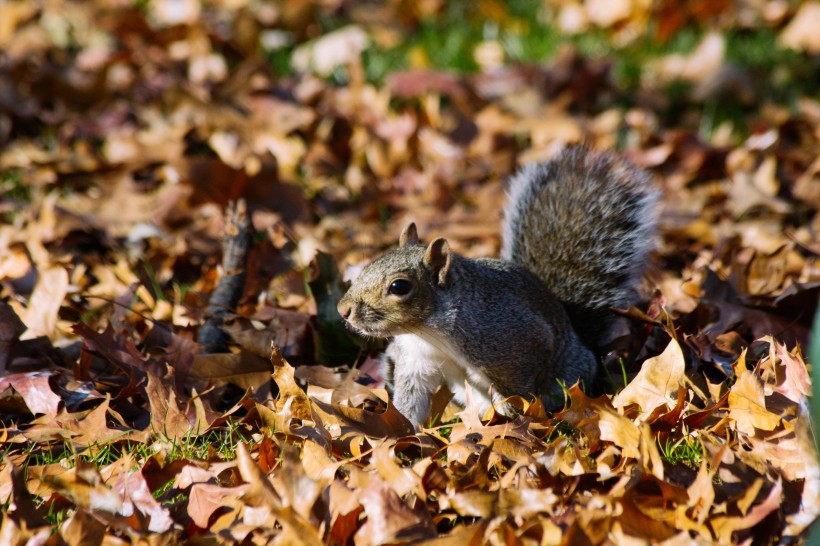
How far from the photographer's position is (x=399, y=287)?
267cm

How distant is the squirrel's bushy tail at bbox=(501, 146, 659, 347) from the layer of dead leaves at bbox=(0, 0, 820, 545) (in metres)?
0.16

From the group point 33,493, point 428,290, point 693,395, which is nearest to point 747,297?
point 693,395

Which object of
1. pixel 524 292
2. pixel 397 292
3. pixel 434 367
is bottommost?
pixel 434 367

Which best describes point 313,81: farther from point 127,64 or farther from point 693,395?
point 693,395

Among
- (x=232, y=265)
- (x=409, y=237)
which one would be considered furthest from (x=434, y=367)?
(x=232, y=265)

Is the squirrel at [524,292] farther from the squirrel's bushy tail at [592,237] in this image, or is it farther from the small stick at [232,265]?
the small stick at [232,265]

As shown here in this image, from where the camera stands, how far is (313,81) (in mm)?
5527

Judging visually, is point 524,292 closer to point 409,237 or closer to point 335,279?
point 409,237

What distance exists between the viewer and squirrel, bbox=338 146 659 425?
8.95 feet

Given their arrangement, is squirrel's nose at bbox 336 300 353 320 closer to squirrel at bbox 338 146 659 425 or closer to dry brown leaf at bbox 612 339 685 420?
squirrel at bbox 338 146 659 425

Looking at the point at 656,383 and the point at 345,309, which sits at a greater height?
the point at 345,309

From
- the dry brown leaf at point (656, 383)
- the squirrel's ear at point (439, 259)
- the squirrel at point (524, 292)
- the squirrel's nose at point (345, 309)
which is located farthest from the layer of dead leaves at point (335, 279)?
the squirrel's ear at point (439, 259)

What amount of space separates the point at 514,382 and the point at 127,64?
153 inches

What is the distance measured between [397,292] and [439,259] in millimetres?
185
